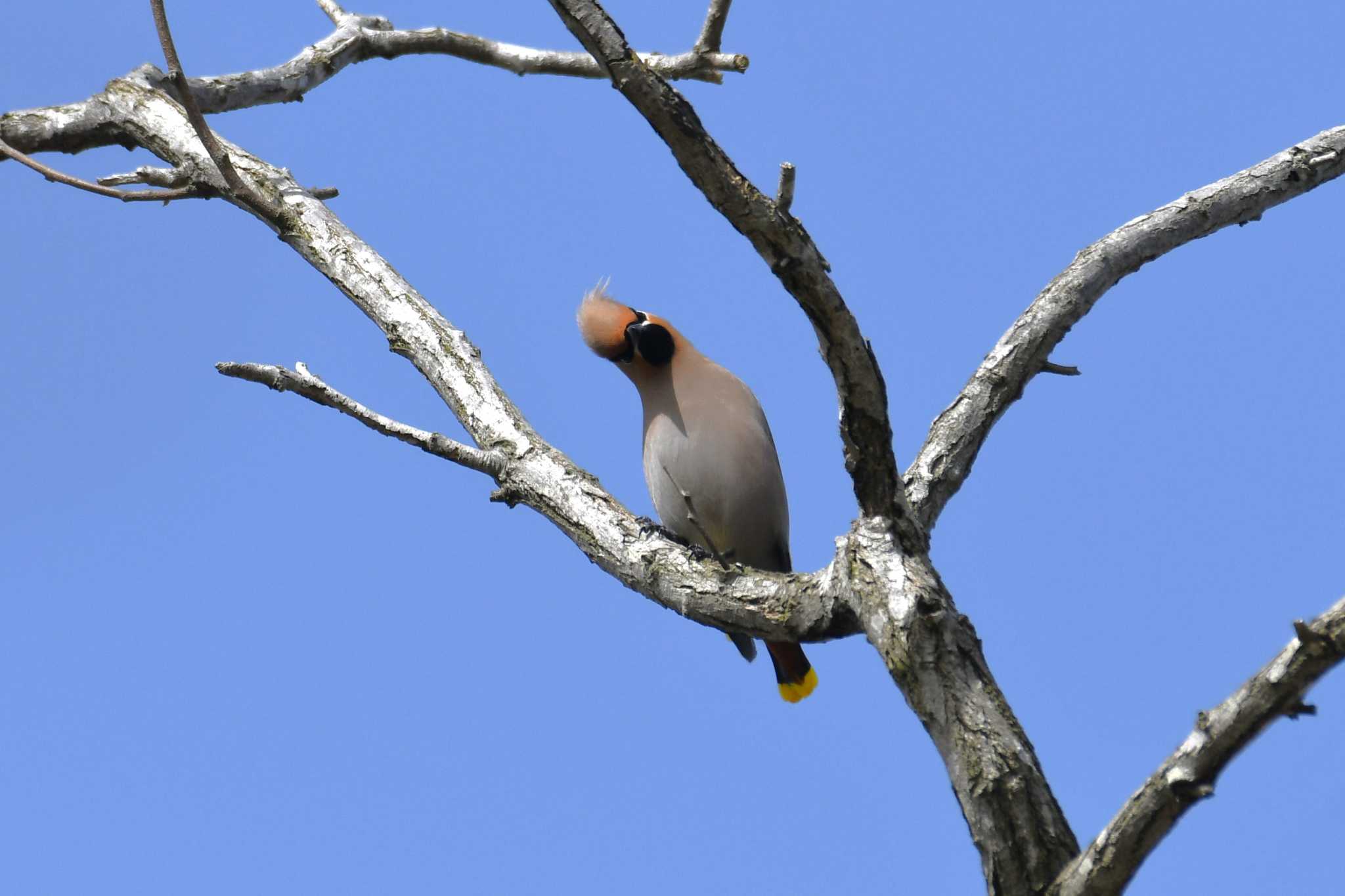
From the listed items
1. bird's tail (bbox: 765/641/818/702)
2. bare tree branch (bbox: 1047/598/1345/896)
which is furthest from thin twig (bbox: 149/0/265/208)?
bare tree branch (bbox: 1047/598/1345/896)

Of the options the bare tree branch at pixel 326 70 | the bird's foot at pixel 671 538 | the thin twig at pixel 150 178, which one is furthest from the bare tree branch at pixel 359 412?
the bare tree branch at pixel 326 70

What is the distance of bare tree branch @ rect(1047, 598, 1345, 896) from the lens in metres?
2.19

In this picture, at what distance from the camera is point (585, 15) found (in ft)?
9.07

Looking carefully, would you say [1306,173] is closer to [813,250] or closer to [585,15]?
[813,250]

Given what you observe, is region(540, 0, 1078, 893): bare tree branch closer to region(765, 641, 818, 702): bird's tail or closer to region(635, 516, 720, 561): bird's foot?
region(635, 516, 720, 561): bird's foot

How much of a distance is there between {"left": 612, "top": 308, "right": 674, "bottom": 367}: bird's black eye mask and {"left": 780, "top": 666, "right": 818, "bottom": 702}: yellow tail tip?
1400 millimetres

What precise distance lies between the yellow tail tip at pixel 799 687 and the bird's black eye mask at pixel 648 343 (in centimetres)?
140

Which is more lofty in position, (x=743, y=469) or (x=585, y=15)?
(x=743, y=469)

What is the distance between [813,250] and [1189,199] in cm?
216

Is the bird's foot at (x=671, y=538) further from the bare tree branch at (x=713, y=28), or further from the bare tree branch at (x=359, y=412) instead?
the bare tree branch at (x=713, y=28)

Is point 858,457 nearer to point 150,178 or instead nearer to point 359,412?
point 359,412

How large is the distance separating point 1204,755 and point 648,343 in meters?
3.15

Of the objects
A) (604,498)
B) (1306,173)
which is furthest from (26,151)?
(1306,173)

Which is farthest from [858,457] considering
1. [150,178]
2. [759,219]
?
[150,178]
